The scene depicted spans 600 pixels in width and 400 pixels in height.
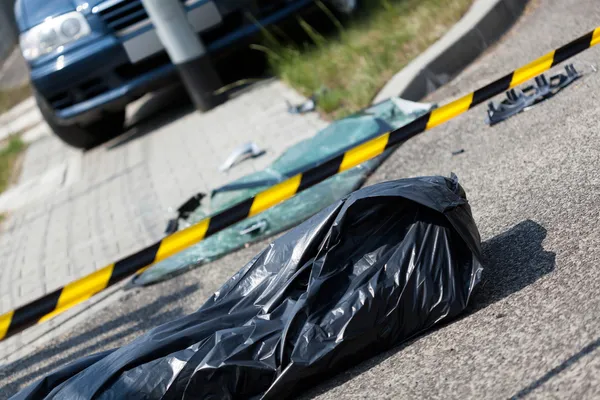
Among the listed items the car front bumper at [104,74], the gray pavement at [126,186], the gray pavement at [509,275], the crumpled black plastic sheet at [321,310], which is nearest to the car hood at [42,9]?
the car front bumper at [104,74]

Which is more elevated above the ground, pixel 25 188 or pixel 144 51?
pixel 144 51

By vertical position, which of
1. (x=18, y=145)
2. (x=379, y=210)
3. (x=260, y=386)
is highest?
(x=379, y=210)

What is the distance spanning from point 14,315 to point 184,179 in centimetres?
347

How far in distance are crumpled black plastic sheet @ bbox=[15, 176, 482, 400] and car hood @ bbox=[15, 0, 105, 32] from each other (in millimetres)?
5495

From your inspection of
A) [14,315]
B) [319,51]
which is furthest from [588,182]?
[319,51]

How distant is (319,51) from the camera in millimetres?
8656

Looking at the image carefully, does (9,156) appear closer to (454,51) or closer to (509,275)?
(454,51)

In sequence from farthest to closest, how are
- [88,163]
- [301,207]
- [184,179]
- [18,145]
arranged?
[18,145], [88,163], [184,179], [301,207]

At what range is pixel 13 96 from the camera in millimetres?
17688

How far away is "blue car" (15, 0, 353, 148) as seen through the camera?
8.74 m

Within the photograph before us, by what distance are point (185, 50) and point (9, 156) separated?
16.9 feet

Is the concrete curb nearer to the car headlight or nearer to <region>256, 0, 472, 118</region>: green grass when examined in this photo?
<region>256, 0, 472, 118</region>: green grass

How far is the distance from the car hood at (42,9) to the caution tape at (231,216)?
15.8ft

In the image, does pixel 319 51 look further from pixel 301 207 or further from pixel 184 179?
pixel 301 207
